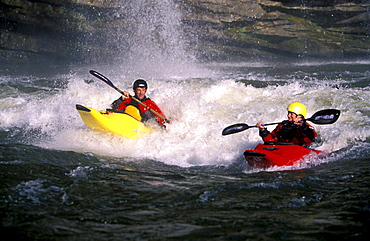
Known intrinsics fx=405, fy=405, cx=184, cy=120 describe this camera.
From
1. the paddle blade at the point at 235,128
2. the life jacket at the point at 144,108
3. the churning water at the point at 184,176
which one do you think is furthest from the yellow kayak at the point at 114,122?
the paddle blade at the point at 235,128

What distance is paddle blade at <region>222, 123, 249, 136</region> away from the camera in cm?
557

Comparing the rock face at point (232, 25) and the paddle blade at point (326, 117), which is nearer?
the paddle blade at point (326, 117)

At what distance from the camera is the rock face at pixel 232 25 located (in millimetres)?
18969

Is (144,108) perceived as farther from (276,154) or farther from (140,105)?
(276,154)

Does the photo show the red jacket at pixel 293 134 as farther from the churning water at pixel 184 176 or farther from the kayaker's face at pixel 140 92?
the kayaker's face at pixel 140 92

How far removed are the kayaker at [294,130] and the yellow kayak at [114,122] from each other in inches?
78.9

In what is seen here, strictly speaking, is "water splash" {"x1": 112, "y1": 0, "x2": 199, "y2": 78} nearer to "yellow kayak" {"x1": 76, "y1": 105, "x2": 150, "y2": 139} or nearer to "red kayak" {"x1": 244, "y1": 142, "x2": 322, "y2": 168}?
"yellow kayak" {"x1": 76, "y1": 105, "x2": 150, "y2": 139}

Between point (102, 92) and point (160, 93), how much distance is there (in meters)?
1.90

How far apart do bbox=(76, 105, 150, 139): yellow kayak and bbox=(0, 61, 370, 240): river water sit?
133 millimetres

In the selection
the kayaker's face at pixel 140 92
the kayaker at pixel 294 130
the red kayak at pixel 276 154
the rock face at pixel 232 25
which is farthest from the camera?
the rock face at pixel 232 25

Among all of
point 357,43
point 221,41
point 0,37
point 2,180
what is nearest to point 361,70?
point 357,43

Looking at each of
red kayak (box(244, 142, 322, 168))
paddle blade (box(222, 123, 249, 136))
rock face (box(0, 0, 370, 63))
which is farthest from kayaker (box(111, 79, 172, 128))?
rock face (box(0, 0, 370, 63))

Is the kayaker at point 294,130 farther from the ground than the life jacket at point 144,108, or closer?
closer

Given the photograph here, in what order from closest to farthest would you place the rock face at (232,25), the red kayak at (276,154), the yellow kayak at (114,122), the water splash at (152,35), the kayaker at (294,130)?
the red kayak at (276,154) → the kayaker at (294,130) → the yellow kayak at (114,122) → the water splash at (152,35) → the rock face at (232,25)
